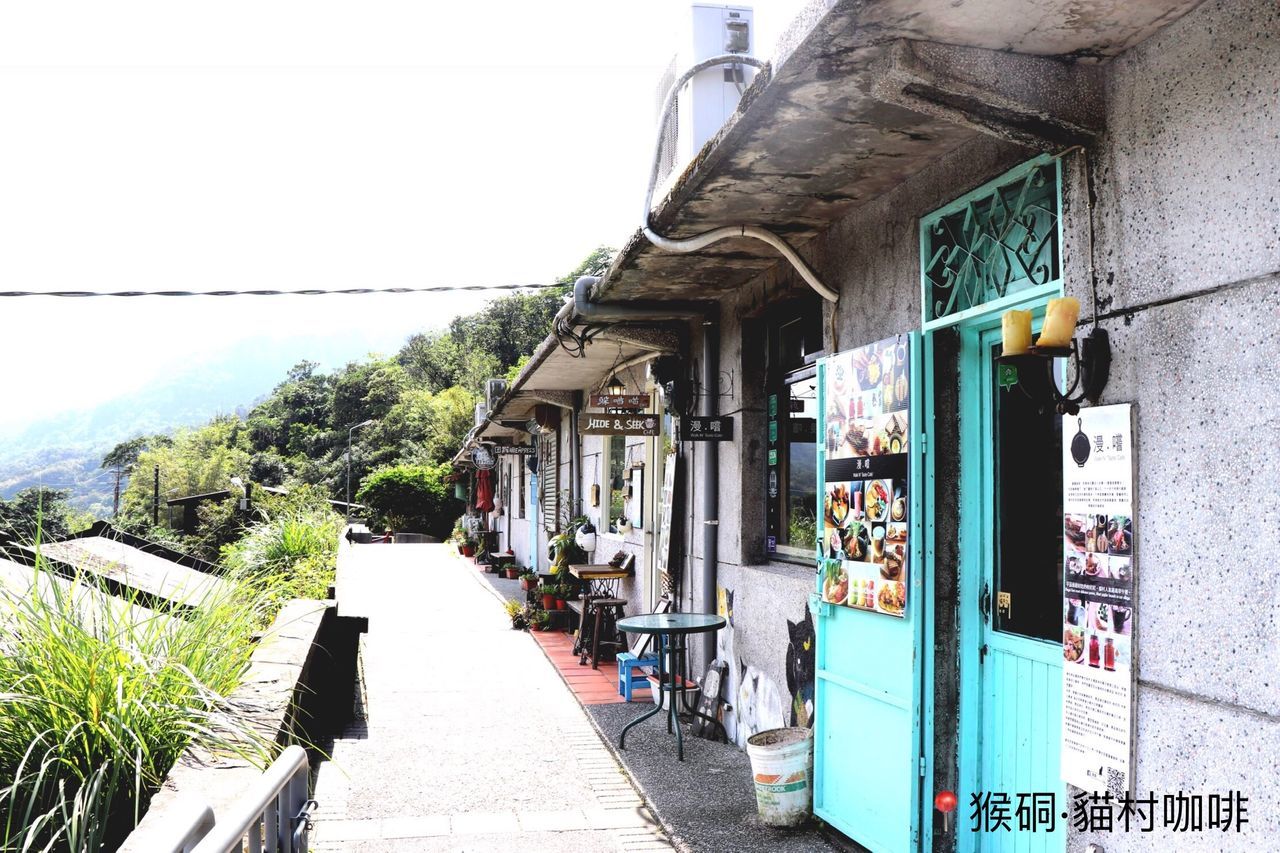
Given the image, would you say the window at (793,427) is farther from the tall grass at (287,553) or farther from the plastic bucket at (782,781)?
the tall grass at (287,553)

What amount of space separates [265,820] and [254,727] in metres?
1.35

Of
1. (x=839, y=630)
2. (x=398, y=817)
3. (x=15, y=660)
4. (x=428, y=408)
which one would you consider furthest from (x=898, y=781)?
(x=428, y=408)

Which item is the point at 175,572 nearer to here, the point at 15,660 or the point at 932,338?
the point at 15,660

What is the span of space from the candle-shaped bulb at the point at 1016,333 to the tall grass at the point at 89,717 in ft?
8.71

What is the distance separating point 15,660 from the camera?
3.08 metres

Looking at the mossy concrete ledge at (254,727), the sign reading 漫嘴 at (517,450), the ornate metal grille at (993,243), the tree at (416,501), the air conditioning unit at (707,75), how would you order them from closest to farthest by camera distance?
the mossy concrete ledge at (254,727)
the ornate metal grille at (993,243)
the air conditioning unit at (707,75)
the sign reading 漫嘴 at (517,450)
the tree at (416,501)

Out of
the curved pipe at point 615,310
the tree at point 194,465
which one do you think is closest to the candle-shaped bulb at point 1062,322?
the curved pipe at point 615,310

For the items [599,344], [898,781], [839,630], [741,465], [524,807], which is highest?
[599,344]

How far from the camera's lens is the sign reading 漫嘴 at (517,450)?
18312 mm

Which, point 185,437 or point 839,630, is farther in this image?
point 185,437

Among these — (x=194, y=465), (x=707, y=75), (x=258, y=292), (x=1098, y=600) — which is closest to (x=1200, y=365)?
(x=1098, y=600)

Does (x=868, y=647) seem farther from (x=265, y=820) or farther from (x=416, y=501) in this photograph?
(x=416, y=501)

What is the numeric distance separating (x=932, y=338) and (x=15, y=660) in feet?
11.7

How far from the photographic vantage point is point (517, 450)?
64.1 ft
